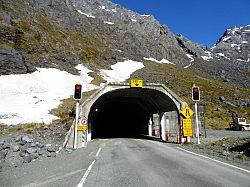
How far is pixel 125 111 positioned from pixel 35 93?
15.4 m

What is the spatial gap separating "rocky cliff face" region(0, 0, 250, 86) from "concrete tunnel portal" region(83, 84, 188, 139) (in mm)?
22140

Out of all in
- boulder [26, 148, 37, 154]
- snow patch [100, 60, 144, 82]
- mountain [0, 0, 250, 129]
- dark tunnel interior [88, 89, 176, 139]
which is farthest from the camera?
snow patch [100, 60, 144, 82]

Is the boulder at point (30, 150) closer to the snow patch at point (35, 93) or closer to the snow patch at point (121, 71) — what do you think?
the snow patch at point (35, 93)

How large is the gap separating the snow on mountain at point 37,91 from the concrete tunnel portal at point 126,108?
6100 millimetres

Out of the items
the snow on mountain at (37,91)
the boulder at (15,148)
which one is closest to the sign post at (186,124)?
the boulder at (15,148)

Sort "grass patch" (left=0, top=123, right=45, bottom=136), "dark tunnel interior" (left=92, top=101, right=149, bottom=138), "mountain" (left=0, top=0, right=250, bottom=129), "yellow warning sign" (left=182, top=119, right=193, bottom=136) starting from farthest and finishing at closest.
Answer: "mountain" (left=0, top=0, right=250, bottom=129) → "dark tunnel interior" (left=92, top=101, right=149, bottom=138) → "grass patch" (left=0, top=123, right=45, bottom=136) → "yellow warning sign" (left=182, top=119, right=193, bottom=136)

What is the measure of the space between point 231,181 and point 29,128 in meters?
22.5

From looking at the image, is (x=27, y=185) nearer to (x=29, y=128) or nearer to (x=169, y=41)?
(x=29, y=128)

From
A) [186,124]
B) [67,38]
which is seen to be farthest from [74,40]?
[186,124]

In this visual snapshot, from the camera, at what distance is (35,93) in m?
51.6

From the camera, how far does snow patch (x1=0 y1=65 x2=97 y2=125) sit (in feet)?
114

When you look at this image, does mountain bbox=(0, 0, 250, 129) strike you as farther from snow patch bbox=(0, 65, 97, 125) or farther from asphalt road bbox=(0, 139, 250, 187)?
asphalt road bbox=(0, 139, 250, 187)

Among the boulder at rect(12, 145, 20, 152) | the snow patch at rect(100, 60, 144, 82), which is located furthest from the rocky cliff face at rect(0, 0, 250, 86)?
the boulder at rect(12, 145, 20, 152)

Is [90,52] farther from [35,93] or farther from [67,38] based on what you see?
[35,93]
